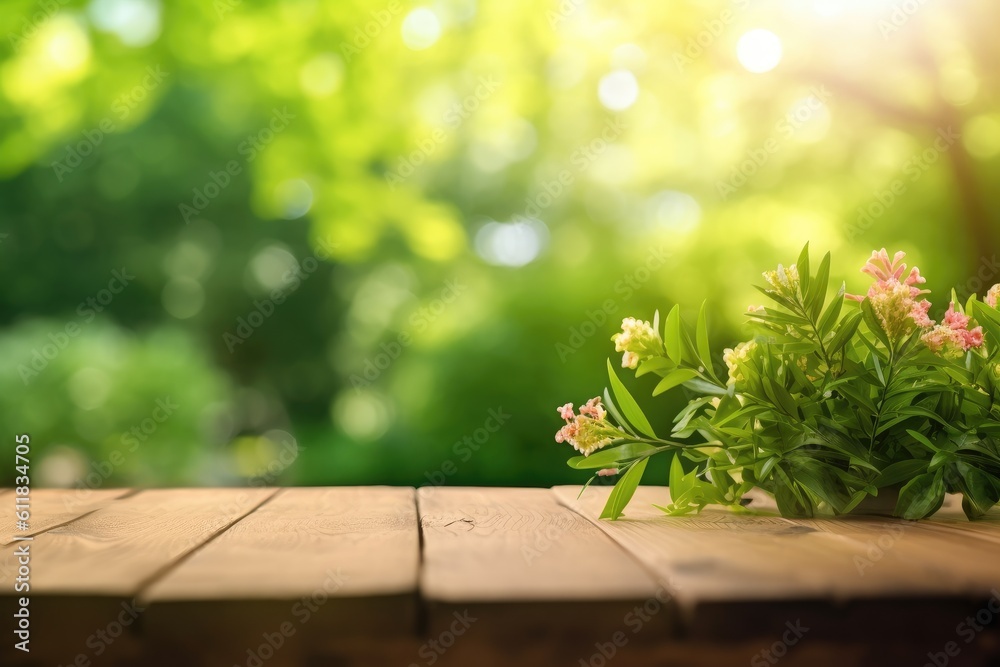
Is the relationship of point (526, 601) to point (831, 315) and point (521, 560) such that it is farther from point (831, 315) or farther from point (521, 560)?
Result: point (831, 315)

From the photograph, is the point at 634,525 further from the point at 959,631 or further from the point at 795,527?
the point at 959,631

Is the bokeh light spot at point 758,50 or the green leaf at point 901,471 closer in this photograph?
the green leaf at point 901,471

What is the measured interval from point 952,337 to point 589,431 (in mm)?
524

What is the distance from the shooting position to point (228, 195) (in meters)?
2.55

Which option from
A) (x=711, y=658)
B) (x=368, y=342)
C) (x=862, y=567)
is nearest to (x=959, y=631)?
(x=862, y=567)

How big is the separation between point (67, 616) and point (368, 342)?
1592mm

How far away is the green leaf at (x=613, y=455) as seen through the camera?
3.87 ft

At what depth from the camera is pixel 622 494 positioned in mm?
1167

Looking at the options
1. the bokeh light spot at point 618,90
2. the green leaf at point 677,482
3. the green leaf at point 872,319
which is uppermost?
the bokeh light spot at point 618,90

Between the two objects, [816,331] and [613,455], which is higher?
[816,331]

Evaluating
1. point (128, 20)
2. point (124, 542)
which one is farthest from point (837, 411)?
point (128, 20)

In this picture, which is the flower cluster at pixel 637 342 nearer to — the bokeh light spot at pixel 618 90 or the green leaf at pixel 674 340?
the green leaf at pixel 674 340

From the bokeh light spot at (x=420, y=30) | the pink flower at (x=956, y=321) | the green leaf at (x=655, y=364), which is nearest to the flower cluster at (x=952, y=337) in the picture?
the pink flower at (x=956, y=321)

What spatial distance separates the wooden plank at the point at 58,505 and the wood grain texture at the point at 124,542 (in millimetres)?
25
